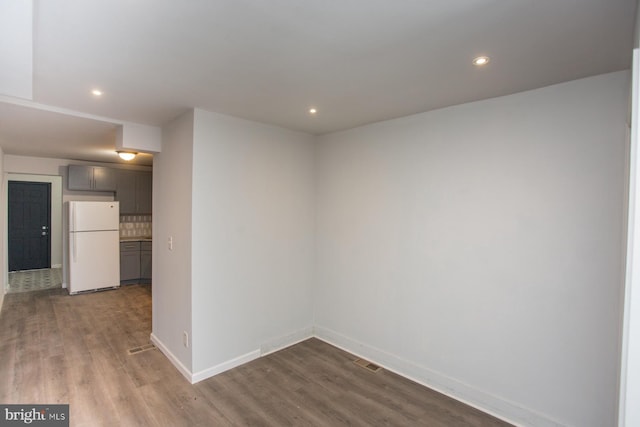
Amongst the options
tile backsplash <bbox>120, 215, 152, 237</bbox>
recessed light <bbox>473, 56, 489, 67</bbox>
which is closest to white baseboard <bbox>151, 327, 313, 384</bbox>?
recessed light <bbox>473, 56, 489, 67</bbox>

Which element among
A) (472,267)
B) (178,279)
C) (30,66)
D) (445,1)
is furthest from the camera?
(178,279)

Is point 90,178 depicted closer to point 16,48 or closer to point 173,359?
point 173,359

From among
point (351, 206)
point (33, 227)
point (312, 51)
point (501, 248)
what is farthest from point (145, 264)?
point (501, 248)

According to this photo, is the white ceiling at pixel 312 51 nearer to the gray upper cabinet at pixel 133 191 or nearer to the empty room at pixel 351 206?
the empty room at pixel 351 206

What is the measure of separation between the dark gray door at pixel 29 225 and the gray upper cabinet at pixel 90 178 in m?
2.54

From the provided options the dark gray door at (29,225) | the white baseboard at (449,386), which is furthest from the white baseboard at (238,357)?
the dark gray door at (29,225)

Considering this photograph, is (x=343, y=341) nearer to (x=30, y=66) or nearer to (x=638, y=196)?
(x=638, y=196)

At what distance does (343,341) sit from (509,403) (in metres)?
1.67

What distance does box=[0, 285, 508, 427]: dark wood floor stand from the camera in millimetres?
2410

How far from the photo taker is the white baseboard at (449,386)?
92.4 inches

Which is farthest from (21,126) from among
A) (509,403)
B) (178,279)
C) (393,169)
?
(509,403)

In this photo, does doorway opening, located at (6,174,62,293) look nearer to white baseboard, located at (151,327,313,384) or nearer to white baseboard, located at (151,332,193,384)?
white baseboard, located at (151,332,193,384)

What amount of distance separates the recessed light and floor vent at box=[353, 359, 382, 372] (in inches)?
107

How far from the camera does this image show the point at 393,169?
3170 mm
